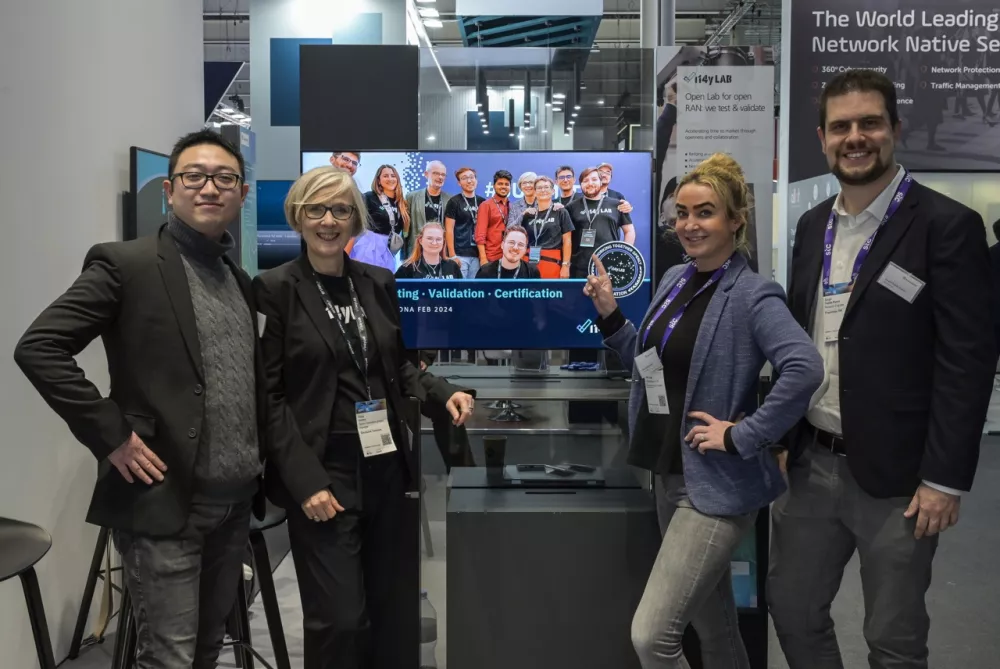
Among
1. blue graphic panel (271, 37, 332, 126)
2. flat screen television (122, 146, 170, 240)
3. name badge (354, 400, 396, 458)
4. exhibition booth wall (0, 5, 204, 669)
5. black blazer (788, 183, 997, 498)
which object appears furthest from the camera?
blue graphic panel (271, 37, 332, 126)

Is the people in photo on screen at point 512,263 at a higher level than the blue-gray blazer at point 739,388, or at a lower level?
higher

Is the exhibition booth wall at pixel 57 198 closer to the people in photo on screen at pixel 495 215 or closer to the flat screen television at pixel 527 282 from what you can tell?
the flat screen television at pixel 527 282

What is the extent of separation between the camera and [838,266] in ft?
6.72

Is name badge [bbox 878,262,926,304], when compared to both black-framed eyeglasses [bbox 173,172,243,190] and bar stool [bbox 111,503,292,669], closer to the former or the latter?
black-framed eyeglasses [bbox 173,172,243,190]

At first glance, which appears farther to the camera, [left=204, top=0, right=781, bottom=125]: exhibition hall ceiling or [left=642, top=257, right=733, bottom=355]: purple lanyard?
[left=204, top=0, right=781, bottom=125]: exhibition hall ceiling

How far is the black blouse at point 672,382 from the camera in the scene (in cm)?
198

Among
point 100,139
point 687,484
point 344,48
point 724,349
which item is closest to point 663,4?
point 344,48

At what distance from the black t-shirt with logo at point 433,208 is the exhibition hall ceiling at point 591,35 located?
47cm

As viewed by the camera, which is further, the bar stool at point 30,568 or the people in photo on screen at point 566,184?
the people in photo on screen at point 566,184

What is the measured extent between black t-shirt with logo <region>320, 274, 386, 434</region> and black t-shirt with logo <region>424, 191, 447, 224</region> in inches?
41.1

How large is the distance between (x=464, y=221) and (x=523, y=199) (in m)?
0.24

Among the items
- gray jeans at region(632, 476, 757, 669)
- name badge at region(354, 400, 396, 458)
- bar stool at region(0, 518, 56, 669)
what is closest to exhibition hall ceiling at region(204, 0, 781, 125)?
name badge at region(354, 400, 396, 458)

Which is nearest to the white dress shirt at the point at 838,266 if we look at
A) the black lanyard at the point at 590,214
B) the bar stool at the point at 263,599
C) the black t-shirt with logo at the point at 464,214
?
the black lanyard at the point at 590,214

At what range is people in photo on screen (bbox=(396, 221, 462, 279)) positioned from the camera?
3.15 metres
